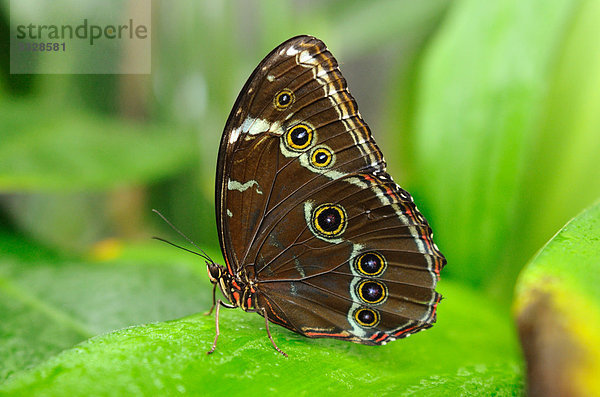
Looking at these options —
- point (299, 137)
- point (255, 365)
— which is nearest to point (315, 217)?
point (299, 137)

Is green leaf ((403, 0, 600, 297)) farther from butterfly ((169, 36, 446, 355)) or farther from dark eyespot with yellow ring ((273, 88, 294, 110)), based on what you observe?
dark eyespot with yellow ring ((273, 88, 294, 110))

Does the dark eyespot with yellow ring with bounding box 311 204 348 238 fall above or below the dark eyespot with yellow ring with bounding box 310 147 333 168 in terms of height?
below

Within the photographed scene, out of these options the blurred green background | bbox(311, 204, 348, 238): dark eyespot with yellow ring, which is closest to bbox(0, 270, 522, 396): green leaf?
bbox(311, 204, 348, 238): dark eyespot with yellow ring

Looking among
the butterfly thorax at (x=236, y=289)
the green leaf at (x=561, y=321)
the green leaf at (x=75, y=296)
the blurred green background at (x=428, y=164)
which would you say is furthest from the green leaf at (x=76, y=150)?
the green leaf at (x=561, y=321)

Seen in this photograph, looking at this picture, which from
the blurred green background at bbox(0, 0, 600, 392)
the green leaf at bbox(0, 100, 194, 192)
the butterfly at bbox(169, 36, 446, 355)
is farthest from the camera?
the green leaf at bbox(0, 100, 194, 192)

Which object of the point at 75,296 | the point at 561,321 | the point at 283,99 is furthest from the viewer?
the point at 75,296

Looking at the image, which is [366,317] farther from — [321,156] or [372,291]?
[321,156]

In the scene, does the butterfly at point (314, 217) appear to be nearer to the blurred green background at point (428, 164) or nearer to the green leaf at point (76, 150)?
the blurred green background at point (428, 164)

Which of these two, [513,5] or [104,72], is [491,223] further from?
[104,72]
